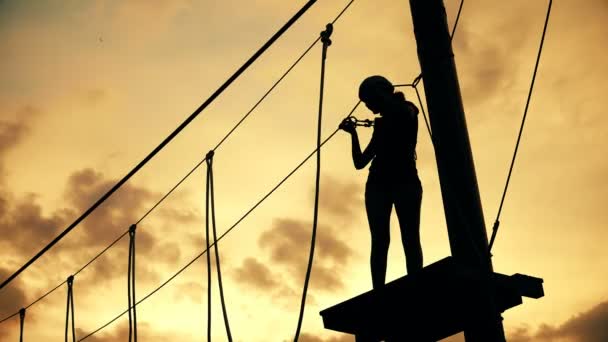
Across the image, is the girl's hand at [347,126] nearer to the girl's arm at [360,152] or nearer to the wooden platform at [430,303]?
the girl's arm at [360,152]

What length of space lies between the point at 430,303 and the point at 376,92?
1353 mm

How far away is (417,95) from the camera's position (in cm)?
541

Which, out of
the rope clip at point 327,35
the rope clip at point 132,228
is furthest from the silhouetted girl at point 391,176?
the rope clip at point 132,228

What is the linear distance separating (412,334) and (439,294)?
0.49m

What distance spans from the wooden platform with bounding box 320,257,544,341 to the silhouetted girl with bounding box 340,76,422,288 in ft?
0.91

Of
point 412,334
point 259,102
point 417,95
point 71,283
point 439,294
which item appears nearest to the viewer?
point 439,294

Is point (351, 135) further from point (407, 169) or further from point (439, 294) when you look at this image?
point (439, 294)

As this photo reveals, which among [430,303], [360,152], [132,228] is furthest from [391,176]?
[132,228]

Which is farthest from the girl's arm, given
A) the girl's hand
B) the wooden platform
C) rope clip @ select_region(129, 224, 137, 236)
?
rope clip @ select_region(129, 224, 137, 236)

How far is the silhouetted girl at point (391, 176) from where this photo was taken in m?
4.98

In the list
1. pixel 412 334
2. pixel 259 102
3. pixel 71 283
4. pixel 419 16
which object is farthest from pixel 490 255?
pixel 71 283

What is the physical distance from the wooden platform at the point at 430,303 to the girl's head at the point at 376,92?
1.15 m

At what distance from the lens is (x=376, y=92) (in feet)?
16.3

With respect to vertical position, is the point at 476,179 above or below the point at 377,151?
below
